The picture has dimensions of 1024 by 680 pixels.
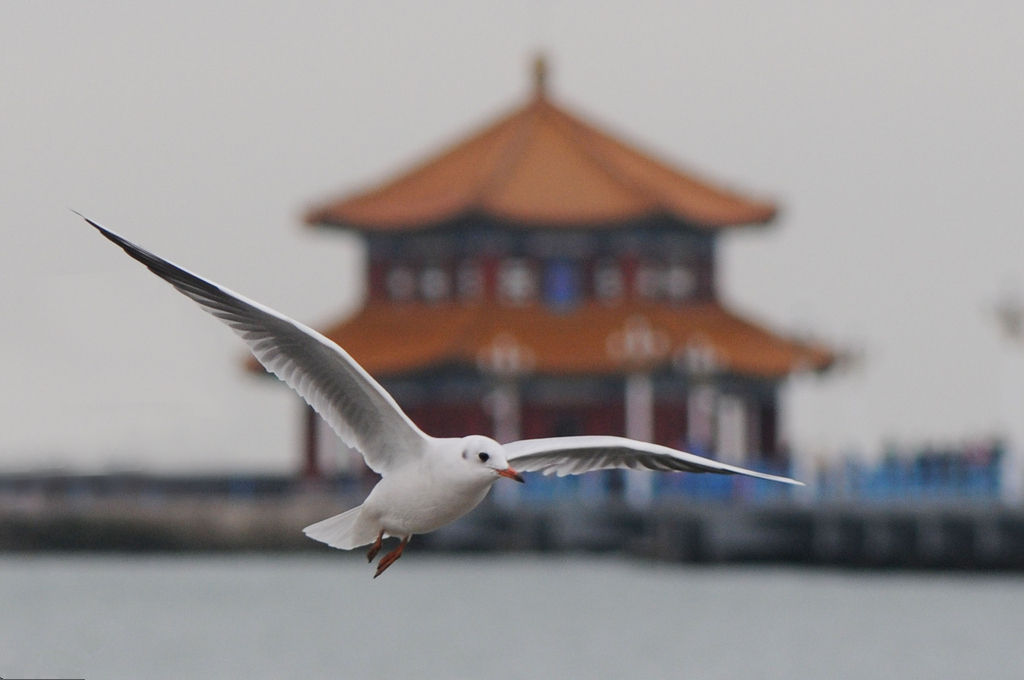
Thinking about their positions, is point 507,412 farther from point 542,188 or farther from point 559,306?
point 542,188

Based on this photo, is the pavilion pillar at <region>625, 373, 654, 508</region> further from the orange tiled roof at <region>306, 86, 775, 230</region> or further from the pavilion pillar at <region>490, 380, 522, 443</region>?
the orange tiled roof at <region>306, 86, 775, 230</region>

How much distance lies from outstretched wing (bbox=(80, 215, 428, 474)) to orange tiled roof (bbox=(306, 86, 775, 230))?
45.4 metres

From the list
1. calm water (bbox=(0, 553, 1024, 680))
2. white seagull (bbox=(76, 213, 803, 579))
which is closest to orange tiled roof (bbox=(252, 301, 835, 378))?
calm water (bbox=(0, 553, 1024, 680))

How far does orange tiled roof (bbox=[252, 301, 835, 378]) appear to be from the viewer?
196 ft

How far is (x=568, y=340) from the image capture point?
2416 inches

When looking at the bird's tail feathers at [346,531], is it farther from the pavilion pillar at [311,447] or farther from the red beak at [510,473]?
the pavilion pillar at [311,447]

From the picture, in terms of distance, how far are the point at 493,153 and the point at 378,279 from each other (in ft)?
17.5

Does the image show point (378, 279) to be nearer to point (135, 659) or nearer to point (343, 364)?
point (135, 659)

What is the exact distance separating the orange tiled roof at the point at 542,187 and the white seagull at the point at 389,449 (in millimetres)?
45193

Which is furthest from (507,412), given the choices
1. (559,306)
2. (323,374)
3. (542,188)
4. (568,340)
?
(323,374)

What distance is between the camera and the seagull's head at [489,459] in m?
16.3

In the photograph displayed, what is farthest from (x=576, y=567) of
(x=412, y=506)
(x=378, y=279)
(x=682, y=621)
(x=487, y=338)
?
(x=412, y=506)

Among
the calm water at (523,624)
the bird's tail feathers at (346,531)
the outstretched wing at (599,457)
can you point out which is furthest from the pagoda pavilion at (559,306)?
the bird's tail feathers at (346,531)

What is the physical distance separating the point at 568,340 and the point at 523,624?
19.1 metres
